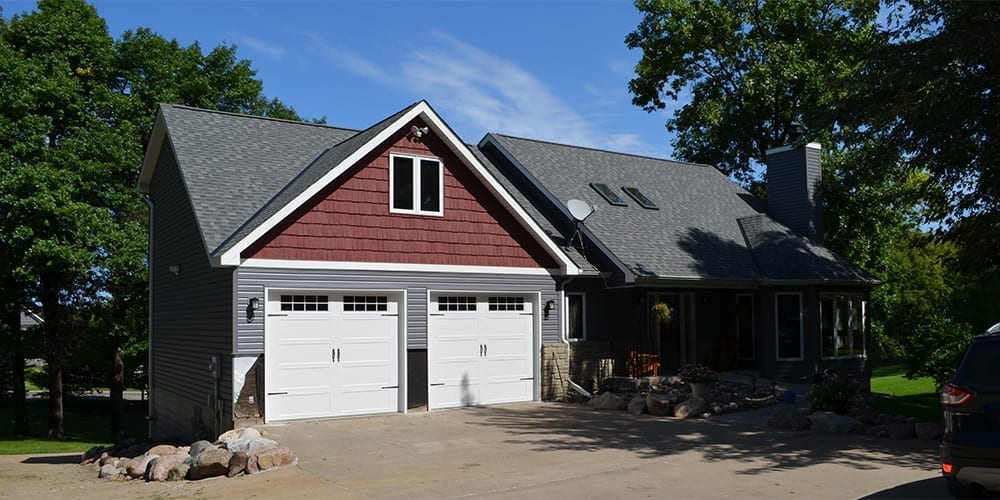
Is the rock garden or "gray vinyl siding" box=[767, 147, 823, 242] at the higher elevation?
"gray vinyl siding" box=[767, 147, 823, 242]

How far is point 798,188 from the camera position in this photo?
23625 mm

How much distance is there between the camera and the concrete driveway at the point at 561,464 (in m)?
8.93

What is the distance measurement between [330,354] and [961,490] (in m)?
10.3

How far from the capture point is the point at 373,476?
32.2 ft

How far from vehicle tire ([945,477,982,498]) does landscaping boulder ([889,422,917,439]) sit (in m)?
4.86

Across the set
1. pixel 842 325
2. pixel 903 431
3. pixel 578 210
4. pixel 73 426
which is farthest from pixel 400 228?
pixel 73 426

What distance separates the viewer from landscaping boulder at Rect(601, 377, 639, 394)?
59.1 ft

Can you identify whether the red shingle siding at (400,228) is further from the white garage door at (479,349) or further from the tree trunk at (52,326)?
the tree trunk at (52,326)

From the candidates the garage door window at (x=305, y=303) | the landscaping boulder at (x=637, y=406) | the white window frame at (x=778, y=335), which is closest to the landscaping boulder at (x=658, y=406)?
the landscaping boulder at (x=637, y=406)

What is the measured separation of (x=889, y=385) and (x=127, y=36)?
29384mm

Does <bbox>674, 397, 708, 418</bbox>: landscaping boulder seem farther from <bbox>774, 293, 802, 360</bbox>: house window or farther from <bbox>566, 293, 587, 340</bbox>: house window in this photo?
<bbox>774, 293, 802, 360</bbox>: house window

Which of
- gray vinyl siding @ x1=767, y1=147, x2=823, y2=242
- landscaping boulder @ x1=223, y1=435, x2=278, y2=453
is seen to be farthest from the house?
landscaping boulder @ x1=223, y1=435, x2=278, y2=453

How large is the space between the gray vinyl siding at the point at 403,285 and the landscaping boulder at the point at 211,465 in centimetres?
291

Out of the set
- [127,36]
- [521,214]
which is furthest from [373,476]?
[127,36]
